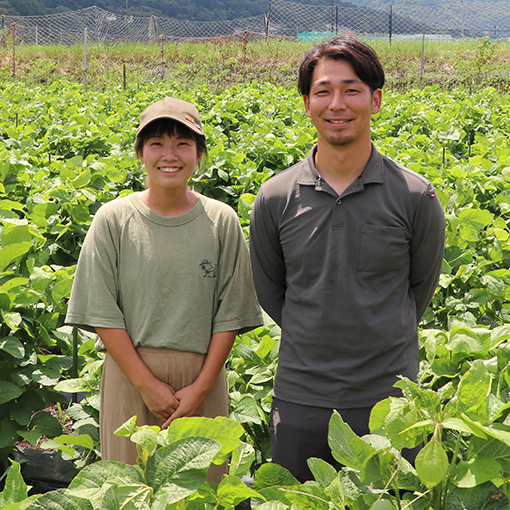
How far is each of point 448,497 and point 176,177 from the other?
1263mm

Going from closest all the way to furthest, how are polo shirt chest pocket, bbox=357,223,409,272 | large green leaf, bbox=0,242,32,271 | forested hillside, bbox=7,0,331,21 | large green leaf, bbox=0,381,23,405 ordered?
polo shirt chest pocket, bbox=357,223,409,272, large green leaf, bbox=0,242,32,271, large green leaf, bbox=0,381,23,405, forested hillside, bbox=7,0,331,21

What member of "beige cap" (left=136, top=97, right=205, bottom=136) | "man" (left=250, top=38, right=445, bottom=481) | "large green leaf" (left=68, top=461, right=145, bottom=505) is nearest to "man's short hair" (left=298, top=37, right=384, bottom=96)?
"man" (left=250, top=38, right=445, bottom=481)

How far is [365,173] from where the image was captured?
199 cm

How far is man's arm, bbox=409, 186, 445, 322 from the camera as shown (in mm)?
1996

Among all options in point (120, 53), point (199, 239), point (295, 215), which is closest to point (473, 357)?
point (295, 215)

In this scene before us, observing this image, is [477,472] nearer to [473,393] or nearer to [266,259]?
[473,393]

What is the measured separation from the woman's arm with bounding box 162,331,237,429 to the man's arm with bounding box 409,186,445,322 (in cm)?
56

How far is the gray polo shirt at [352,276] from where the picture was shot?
1.96 metres

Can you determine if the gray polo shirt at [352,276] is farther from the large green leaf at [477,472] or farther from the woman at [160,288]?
the large green leaf at [477,472]

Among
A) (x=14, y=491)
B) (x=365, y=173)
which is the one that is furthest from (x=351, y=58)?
(x=14, y=491)

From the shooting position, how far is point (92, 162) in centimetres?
530

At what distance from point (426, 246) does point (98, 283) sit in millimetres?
935

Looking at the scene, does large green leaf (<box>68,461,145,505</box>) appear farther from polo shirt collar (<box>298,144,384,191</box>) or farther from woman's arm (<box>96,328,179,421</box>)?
polo shirt collar (<box>298,144,384,191</box>)

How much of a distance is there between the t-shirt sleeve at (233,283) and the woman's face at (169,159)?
0.19 m
